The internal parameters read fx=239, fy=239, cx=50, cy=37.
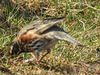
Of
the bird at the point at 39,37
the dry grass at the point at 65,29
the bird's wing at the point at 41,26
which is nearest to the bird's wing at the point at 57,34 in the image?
the bird at the point at 39,37

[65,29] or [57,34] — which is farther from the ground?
[57,34]

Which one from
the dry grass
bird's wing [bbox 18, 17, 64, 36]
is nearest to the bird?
bird's wing [bbox 18, 17, 64, 36]

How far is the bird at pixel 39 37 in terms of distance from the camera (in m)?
4.70

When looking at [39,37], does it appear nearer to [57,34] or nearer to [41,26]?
[41,26]

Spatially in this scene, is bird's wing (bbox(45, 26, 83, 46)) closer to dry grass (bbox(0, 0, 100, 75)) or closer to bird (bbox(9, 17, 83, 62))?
bird (bbox(9, 17, 83, 62))

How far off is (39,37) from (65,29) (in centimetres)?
159

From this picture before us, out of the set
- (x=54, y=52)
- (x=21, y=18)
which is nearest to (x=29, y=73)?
(x=54, y=52)

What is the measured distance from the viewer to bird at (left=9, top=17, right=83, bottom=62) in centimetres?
470

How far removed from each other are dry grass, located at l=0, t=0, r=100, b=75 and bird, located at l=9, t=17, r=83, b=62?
399 mm

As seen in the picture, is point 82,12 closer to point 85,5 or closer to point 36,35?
point 85,5

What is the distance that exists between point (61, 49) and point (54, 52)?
18cm

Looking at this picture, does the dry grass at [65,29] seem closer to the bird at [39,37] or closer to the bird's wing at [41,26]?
the bird at [39,37]

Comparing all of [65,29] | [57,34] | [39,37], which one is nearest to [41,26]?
[39,37]

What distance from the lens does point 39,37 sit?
15.9 feet
